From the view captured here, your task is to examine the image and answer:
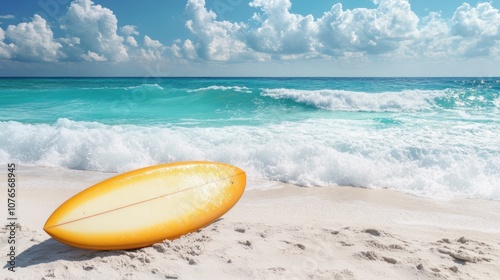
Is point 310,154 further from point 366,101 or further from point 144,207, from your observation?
point 366,101

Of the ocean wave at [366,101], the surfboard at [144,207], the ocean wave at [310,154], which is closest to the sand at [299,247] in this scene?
the surfboard at [144,207]

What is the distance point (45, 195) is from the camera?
4629 millimetres

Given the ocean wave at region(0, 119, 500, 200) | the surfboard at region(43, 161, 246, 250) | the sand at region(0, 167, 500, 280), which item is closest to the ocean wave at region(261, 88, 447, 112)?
the ocean wave at region(0, 119, 500, 200)

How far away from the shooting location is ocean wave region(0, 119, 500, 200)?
5.36 meters

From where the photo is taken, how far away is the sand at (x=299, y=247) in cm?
260

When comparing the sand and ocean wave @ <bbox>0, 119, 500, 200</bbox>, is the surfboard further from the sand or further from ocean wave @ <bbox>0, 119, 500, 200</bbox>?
ocean wave @ <bbox>0, 119, 500, 200</bbox>

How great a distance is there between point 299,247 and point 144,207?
1328 mm

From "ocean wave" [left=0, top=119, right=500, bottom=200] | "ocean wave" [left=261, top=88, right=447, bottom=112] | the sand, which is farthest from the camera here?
"ocean wave" [left=261, top=88, right=447, bottom=112]

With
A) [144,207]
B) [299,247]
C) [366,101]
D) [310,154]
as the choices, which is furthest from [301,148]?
[366,101]

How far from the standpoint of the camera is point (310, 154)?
241 inches

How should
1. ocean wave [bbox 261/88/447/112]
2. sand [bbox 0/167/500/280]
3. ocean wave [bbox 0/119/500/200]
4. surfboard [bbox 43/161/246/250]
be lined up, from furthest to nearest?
1. ocean wave [bbox 261/88/447/112]
2. ocean wave [bbox 0/119/500/200]
3. surfboard [bbox 43/161/246/250]
4. sand [bbox 0/167/500/280]

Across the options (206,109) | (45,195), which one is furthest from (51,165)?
(206,109)

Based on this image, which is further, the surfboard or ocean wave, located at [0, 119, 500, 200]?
ocean wave, located at [0, 119, 500, 200]

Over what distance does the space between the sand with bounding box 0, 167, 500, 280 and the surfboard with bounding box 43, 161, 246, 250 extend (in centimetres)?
11
